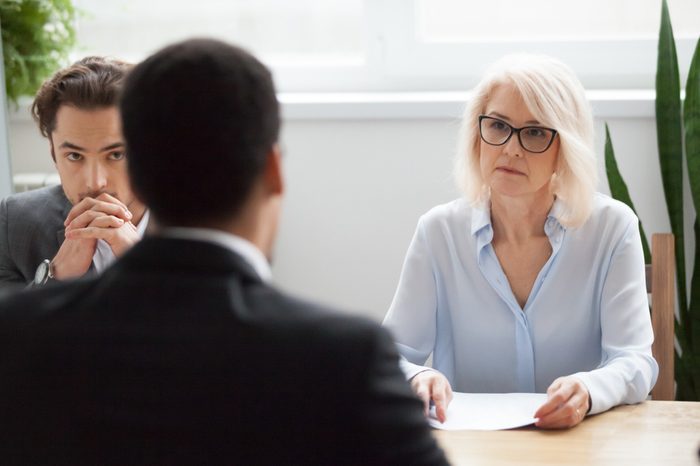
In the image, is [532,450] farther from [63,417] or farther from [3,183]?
[3,183]

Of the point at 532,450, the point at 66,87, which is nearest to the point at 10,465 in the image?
the point at 532,450

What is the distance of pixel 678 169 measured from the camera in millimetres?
3193

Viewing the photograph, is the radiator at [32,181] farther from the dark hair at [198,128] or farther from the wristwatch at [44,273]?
the dark hair at [198,128]

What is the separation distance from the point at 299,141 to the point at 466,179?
1.17 m

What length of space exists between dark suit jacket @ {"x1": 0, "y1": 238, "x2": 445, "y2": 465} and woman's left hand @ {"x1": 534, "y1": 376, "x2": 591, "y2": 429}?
35.2 inches

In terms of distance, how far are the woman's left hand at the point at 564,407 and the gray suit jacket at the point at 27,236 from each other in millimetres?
1151

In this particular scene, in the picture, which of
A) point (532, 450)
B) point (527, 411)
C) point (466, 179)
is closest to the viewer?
point (532, 450)

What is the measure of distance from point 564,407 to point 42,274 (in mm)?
1130

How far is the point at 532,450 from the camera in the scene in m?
1.76

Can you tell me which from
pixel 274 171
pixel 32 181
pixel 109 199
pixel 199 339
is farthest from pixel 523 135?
pixel 32 181

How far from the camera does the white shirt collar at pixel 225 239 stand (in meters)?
1.01

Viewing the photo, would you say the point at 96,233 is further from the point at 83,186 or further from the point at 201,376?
the point at 201,376

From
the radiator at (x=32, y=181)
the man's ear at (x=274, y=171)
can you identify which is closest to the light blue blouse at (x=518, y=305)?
the man's ear at (x=274, y=171)

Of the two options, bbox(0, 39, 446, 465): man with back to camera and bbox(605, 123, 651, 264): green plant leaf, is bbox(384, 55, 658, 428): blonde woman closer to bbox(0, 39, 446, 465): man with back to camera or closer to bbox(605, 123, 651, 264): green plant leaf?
bbox(605, 123, 651, 264): green plant leaf
